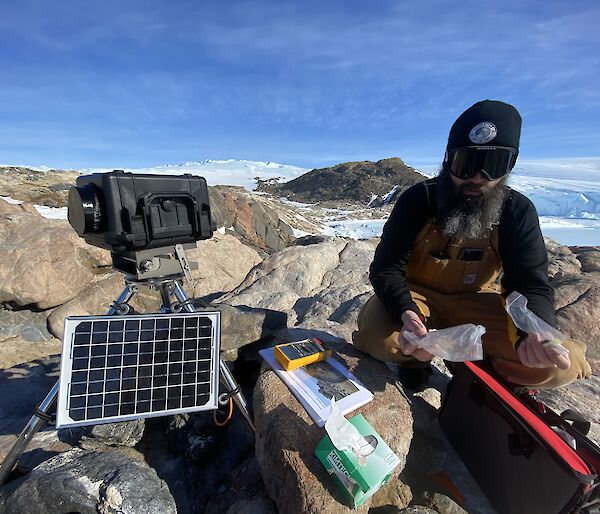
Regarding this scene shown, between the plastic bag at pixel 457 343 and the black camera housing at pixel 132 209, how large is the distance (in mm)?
1713

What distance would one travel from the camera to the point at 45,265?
5.32 m

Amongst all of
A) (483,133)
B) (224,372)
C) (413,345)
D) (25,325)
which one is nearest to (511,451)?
(413,345)

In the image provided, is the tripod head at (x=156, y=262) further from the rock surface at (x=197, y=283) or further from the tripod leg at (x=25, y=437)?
the rock surface at (x=197, y=283)

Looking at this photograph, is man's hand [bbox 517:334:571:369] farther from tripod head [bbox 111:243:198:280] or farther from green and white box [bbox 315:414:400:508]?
tripod head [bbox 111:243:198:280]

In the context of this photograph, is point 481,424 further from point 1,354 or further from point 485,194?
point 1,354

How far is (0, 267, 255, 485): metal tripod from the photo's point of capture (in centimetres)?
205

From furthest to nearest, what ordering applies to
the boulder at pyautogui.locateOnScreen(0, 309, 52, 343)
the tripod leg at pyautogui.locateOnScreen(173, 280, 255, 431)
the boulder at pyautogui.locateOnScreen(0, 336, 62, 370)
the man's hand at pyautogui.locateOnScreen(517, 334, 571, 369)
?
the boulder at pyautogui.locateOnScreen(0, 309, 52, 343) < the boulder at pyautogui.locateOnScreen(0, 336, 62, 370) < the tripod leg at pyautogui.locateOnScreen(173, 280, 255, 431) < the man's hand at pyautogui.locateOnScreen(517, 334, 571, 369)

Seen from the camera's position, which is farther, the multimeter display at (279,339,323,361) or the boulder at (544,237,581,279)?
the boulder at (544,237,581,279)

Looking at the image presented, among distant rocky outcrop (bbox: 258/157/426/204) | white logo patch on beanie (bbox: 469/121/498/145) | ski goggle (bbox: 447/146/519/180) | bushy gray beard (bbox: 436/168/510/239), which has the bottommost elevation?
distant rocky outcrop (bbox: 258/157/426/204)

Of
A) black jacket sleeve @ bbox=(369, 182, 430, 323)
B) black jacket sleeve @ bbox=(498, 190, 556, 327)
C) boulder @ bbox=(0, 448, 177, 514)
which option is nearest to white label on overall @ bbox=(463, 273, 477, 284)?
black jacket sleeve @ bbox=(498, 190, 556, 327)

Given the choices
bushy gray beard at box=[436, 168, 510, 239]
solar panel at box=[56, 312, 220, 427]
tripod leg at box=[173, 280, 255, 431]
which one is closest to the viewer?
solar panel at box=[56, 312, 220, 427]

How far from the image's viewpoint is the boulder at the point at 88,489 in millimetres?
1816

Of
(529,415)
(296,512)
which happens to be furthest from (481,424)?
(296,512)

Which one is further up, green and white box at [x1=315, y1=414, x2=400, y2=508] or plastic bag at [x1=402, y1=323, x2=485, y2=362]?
plastic bag at [x1=402, y1=323, x2=485, y2=362]
